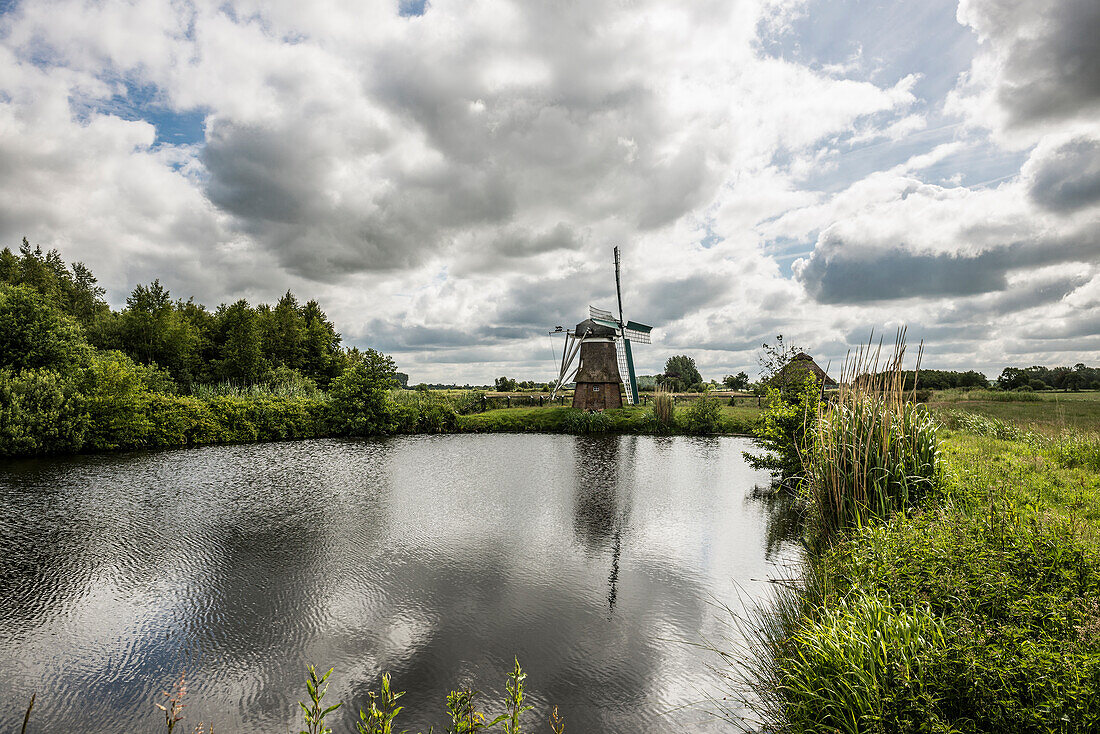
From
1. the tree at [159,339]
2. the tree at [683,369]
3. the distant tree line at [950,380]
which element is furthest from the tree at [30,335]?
the tree at [683,369]

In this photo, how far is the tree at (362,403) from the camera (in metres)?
24.8

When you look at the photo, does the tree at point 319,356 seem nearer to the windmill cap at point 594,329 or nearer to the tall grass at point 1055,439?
the windmill cap at point 594,329

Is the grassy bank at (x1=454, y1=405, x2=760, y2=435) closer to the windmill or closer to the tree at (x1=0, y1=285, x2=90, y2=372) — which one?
the windmill

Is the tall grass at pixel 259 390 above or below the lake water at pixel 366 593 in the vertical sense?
above

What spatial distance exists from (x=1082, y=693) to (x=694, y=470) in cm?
1273

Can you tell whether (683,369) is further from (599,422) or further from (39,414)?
(39,414)

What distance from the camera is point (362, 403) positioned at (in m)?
25.0

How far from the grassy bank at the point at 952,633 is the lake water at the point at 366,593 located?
4.07 feet

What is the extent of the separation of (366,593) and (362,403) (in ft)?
66.3

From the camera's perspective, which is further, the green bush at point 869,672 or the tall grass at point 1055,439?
the tall grass at point 1055,439

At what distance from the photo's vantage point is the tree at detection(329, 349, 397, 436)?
24828 mm

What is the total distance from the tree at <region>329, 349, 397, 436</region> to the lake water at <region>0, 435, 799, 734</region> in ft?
38.4

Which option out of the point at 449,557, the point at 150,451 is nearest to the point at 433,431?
the point at 150,451

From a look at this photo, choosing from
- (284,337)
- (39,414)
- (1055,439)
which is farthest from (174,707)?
(284,337)
